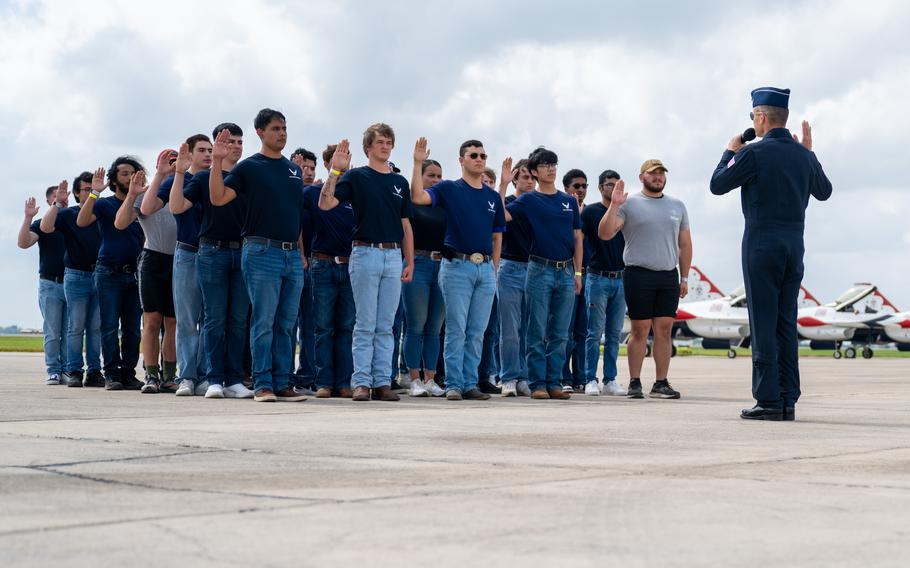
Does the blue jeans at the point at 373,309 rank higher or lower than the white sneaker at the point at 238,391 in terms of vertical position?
higher

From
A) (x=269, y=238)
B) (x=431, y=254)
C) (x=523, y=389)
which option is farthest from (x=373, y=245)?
(x=523, y=389)

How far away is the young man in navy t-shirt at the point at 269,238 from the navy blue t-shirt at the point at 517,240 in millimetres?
2251

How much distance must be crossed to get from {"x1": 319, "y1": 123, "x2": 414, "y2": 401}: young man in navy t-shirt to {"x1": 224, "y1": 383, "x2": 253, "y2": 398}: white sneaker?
894mm

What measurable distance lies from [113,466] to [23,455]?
0.55 m

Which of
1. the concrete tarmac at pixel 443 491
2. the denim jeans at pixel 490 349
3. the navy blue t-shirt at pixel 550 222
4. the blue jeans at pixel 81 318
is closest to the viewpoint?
the concrete tarmac at pixel 443 491

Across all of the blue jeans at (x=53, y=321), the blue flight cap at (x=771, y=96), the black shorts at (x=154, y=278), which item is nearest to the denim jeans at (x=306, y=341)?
the black shorts at (x=154, y=278)

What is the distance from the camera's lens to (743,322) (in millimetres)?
58562

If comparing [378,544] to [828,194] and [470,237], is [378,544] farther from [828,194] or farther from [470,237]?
[470,237]

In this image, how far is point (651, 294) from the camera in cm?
1037

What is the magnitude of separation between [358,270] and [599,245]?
3130mm

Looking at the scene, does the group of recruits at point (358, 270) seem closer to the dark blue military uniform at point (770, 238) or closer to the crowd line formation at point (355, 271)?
the crowd line formation at point (355, 271)

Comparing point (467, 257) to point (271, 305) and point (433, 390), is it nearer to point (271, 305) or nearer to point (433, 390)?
point (433, 390)

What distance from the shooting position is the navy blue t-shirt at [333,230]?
9.56 meters

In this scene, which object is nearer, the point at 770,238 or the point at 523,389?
the point at 770,238
